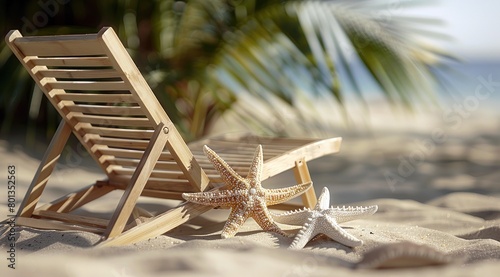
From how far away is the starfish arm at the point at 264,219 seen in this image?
2926mm

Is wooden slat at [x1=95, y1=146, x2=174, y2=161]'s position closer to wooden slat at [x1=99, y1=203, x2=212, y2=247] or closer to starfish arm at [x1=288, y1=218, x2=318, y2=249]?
wooden slat at [x1=99, y1=203, x2=212, y2=247]

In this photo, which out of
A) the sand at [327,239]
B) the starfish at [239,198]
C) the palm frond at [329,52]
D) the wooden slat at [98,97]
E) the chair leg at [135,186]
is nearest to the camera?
the sand at [327,239]

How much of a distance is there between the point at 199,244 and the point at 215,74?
3.42 meters

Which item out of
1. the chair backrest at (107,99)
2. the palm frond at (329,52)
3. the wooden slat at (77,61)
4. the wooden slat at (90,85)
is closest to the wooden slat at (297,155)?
the chair backrest at (107,99)

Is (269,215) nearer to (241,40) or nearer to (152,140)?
(152,140)

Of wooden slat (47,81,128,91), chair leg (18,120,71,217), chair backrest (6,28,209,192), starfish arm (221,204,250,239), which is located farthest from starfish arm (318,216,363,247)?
chair leg (18,120,71,217)

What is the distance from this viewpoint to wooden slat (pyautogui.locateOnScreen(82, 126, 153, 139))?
9.68 ft

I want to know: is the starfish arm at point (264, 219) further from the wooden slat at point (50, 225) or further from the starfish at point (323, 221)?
the wooden slat at point (50, 225)

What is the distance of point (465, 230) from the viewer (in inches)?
133

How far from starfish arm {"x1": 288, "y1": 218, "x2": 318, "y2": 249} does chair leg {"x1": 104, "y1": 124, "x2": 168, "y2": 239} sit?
692mm

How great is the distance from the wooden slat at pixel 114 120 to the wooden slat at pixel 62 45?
0.38 m

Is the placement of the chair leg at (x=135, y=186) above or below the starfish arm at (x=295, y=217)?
above

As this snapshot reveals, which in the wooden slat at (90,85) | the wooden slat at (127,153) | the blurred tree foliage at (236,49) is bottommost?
the wooden slat at (127,153)

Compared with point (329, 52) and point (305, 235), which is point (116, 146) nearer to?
point (305, 235)
